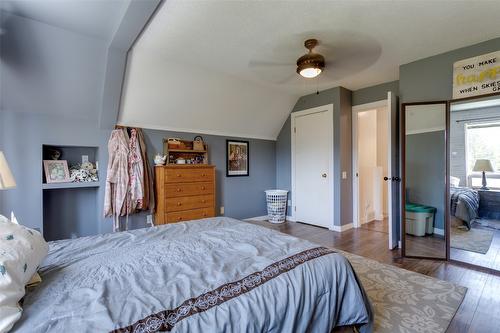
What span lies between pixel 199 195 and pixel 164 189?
1.82 feet

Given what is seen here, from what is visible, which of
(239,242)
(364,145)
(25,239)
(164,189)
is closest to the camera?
(25,239)

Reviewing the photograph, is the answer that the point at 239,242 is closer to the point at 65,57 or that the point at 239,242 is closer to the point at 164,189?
the point at 164,189

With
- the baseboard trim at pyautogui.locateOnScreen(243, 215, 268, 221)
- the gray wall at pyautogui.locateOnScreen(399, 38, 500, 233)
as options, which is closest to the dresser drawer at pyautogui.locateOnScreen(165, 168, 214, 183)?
the baseboard trim at pyautogui.locateOnScreen(243, 215, 268, 221)

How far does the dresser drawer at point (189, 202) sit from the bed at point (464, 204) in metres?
3.22

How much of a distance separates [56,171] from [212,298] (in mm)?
3080

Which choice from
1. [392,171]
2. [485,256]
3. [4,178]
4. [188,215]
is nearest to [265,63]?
[392,171]

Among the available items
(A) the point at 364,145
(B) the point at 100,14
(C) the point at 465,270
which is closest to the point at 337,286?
(C) the point at 465,270

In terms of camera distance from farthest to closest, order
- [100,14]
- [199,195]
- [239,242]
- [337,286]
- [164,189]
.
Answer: [199,195]
[164,189]
[100,14]
[239,242]
[337,286]

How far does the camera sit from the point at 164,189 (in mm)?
3412

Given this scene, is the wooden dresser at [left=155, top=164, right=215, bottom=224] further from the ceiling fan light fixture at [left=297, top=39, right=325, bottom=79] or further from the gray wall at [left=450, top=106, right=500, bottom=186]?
the gray wall at [left=450, top=106, right=500, bottom=186]

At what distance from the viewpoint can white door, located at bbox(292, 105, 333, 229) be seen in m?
4.22

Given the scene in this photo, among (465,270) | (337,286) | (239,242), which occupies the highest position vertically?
(239,242)

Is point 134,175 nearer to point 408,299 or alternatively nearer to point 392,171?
point 408,299

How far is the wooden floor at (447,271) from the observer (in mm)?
1725
